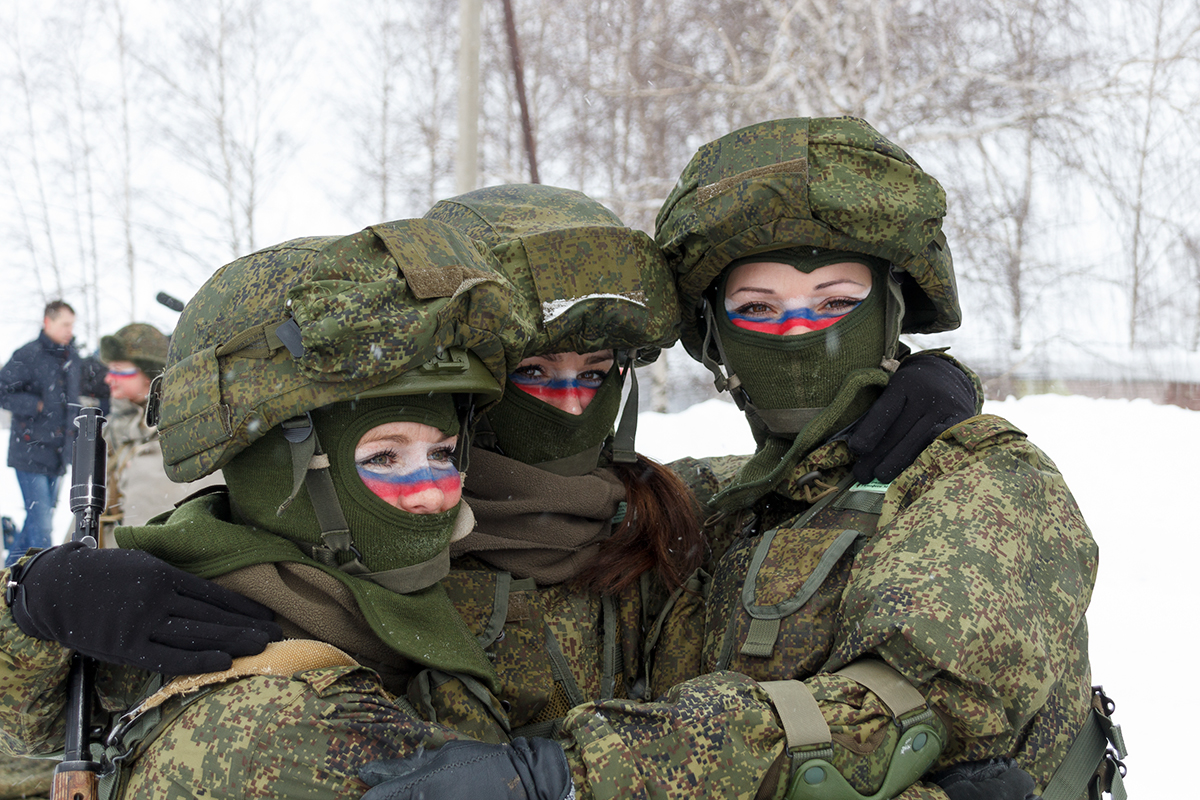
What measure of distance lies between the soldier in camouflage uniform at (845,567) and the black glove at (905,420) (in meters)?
0.04

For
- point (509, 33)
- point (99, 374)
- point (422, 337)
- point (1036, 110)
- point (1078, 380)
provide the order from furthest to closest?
point (1078, 380), point (1036, 110), point (509, 33), point (99, 374), point (422, 337)

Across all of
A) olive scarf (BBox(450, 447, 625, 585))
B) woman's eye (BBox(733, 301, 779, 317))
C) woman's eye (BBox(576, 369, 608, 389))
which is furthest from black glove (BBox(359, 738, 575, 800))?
woman's eye (BBox(733, 301, 779, 317))

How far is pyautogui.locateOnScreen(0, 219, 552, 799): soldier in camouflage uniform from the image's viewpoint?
1933mm

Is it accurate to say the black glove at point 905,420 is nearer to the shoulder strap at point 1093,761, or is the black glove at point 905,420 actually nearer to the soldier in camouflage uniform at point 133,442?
the shoulder strap at point 1093,761

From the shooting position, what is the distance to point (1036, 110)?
511 inches

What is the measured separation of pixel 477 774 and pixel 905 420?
4.72 feet

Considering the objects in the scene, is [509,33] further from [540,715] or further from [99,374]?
[540,715]

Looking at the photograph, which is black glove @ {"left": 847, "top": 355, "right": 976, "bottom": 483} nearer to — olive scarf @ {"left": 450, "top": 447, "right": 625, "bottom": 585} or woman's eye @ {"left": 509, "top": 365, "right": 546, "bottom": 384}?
olive scarf @ {"left": 450, "top": 447, "right": 625, "bottom": 585}

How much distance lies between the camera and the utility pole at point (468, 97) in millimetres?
7242

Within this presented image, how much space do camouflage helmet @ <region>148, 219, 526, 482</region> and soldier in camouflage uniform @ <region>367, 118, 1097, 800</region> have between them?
2.64ft

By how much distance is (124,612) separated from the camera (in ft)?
6.40

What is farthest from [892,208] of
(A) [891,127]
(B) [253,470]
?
(A) [891,127]

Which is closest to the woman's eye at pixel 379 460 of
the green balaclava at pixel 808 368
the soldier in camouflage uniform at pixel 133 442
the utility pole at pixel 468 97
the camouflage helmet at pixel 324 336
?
the camouflage helmet at pixel 324 336

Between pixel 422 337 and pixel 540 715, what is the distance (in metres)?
1.17
